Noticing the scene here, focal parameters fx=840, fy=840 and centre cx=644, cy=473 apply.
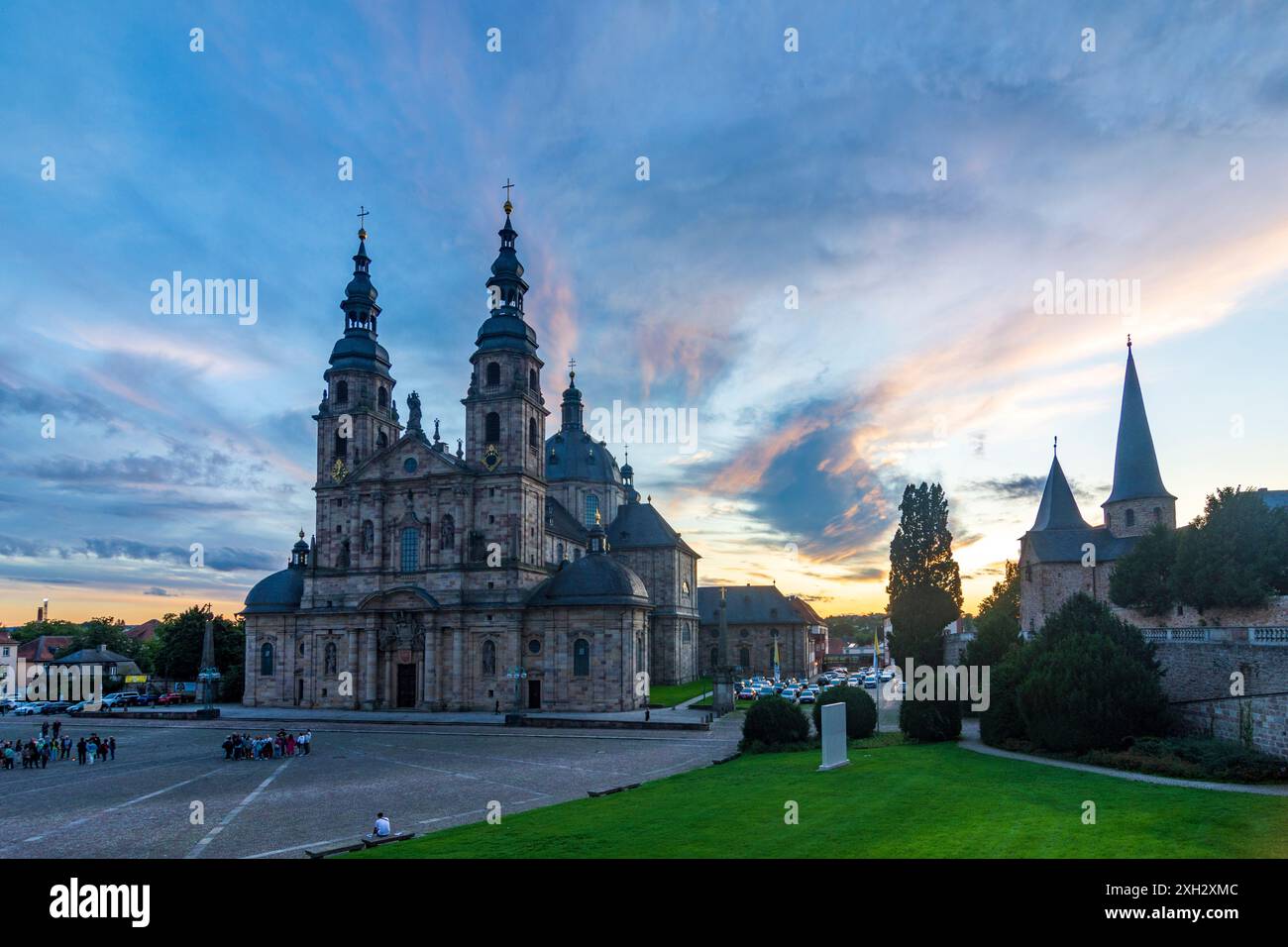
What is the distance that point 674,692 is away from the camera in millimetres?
72875

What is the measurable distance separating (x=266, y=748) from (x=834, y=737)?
26.6 meters

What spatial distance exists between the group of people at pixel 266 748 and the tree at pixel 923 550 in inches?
1373

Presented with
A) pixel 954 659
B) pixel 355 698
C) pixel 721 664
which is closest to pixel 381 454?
pixel 355 698

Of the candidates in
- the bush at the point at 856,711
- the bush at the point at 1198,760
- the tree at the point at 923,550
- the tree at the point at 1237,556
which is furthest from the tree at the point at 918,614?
the bush at the point at 1198,760

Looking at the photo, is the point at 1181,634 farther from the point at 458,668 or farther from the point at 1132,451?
the point at 458,668

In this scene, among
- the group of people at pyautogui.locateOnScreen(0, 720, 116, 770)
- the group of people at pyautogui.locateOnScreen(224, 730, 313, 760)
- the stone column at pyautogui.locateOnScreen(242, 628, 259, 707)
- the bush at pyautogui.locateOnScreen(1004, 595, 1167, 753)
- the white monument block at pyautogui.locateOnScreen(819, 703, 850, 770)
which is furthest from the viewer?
the stone column at pyautogui.locateOnScreen(242, 628, 259, 707)

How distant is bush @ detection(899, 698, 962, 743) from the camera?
3628 centimetres

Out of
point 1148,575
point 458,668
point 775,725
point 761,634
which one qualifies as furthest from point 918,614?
point 761,634

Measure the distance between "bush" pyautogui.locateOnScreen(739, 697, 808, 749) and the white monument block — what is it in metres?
6.50

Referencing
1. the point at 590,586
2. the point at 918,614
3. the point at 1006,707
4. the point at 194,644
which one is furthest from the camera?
the point at 194,644

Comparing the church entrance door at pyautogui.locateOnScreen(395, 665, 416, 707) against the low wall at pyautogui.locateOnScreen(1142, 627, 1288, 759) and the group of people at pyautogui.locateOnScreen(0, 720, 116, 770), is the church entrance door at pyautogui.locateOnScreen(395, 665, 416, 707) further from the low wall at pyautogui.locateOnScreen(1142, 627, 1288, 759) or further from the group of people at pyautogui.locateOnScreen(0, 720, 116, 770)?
the low wall at pyautogui.locateOnScreen(1142, 627, 1288, 759)

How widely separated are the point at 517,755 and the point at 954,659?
42.8 m

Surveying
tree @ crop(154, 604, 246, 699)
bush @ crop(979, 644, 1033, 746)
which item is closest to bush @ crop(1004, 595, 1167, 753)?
bush @ crop(979, 644, 1033, 746)
